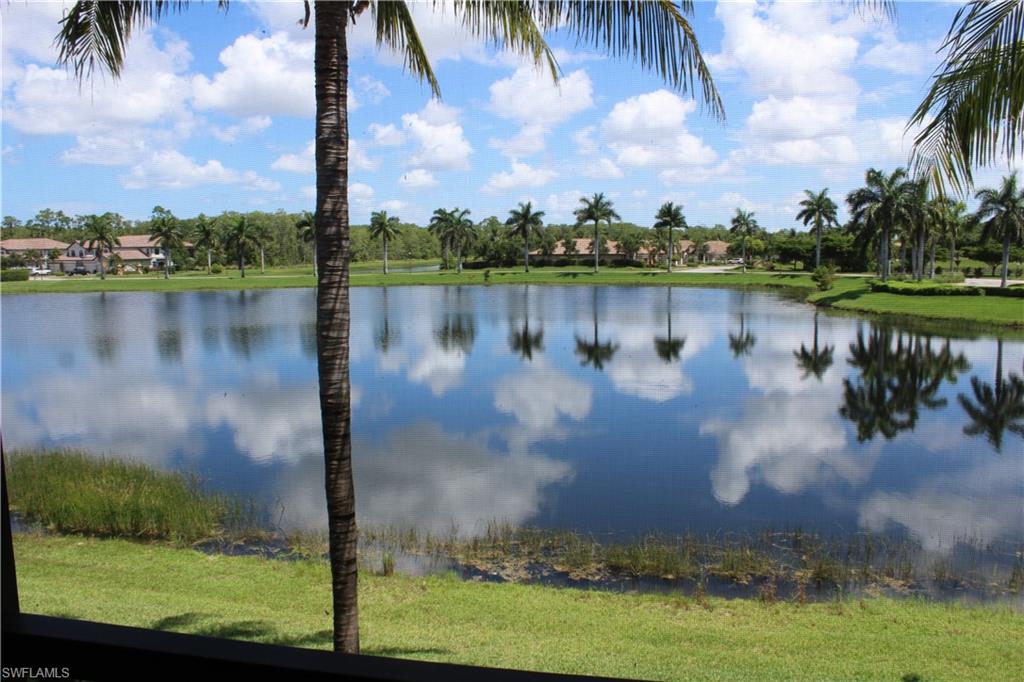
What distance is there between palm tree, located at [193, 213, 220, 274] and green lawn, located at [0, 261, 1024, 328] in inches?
105

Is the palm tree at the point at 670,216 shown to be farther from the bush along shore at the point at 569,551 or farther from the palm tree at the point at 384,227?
the bush along shore at the point at 569,551

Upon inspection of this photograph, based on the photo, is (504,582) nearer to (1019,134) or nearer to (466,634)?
(466,634)

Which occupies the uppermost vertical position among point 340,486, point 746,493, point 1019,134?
point 1019,134

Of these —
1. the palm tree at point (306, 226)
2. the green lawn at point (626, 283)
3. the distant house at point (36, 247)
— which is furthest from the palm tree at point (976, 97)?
the palm tree at point (306, 226)

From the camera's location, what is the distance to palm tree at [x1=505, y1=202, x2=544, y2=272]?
70.5 metres

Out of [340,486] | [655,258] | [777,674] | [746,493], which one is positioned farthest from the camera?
[655,258]

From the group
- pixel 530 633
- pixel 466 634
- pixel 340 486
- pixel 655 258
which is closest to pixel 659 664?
pixel 530 633

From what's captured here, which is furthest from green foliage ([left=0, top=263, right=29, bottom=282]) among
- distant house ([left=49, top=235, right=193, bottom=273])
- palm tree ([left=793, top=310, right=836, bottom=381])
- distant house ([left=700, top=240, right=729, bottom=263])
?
distant house ([left=700, top=240, right=729, bottom=263])

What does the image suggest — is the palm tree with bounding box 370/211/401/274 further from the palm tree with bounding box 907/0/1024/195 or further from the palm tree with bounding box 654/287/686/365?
the palm tree with bounding box 907/0/1024/195

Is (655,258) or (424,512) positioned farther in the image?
(655,258)

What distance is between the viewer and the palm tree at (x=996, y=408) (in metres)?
15.6

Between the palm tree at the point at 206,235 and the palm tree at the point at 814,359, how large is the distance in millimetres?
52330

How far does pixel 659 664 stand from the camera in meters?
5.42

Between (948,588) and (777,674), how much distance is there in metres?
4.03
